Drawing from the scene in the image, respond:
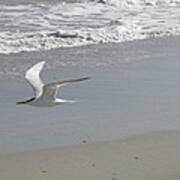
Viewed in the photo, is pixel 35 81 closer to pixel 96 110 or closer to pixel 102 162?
pixel 102 162

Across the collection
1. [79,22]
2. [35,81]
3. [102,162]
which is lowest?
[79,22]

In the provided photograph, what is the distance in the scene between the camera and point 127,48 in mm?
11922

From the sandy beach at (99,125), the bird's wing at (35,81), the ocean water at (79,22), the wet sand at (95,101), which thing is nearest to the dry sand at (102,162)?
the sandy beach at (99,125)

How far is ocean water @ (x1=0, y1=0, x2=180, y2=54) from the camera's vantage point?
497 inches

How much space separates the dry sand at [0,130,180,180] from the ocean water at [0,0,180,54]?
503 cm

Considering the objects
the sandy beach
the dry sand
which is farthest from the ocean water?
the dry sand

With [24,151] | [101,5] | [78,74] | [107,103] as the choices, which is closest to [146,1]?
[101,5]

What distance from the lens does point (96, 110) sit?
7.84m

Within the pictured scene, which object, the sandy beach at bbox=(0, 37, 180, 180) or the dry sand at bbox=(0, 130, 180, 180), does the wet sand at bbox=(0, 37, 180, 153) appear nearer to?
the sandy beach at bbox=(0, 37, 180, 180)

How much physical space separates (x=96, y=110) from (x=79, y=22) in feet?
24.2

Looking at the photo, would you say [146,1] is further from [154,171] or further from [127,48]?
[154,171]

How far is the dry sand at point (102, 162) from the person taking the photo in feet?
19.7

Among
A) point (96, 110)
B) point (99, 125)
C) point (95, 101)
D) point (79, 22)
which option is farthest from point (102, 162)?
point (79, 22)

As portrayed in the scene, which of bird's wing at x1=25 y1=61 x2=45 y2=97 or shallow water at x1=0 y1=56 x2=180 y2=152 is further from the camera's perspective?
shallow water at x1=0 y1=56 x2=180 y2=152
